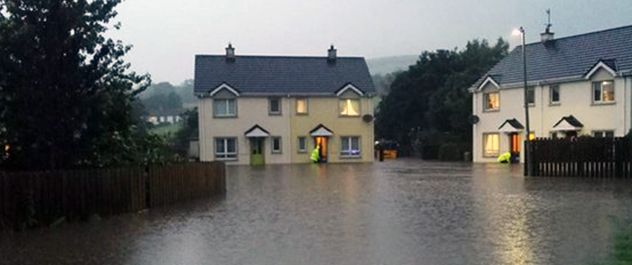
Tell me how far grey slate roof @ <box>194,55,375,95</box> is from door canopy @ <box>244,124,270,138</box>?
2.66 m

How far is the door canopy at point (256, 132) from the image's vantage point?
51938mm

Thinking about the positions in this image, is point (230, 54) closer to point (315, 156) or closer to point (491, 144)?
point (315, 156)

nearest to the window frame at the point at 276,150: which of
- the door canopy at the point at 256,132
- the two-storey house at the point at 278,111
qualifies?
the two-storey house at the point at 278,111

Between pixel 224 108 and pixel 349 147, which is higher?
pixel 224 108

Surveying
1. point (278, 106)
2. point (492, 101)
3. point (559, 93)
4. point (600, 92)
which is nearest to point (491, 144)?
point (492, 101)

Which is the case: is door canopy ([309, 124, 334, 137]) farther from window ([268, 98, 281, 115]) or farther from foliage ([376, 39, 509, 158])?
foliage ([376, 39, 509, 158])

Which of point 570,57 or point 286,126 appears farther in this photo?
point 286,126

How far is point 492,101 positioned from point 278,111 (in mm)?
15166

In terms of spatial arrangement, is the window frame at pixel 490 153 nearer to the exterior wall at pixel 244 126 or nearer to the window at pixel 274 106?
the exterior wall at pixel 244 126

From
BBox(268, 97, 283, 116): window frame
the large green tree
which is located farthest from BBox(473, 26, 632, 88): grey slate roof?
the large green tree

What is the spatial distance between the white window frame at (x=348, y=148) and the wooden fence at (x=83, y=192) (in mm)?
34014

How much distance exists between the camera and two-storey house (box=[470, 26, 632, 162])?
39.8 metres

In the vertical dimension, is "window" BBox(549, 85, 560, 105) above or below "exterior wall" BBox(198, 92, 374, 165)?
above

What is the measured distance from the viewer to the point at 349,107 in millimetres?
54469
